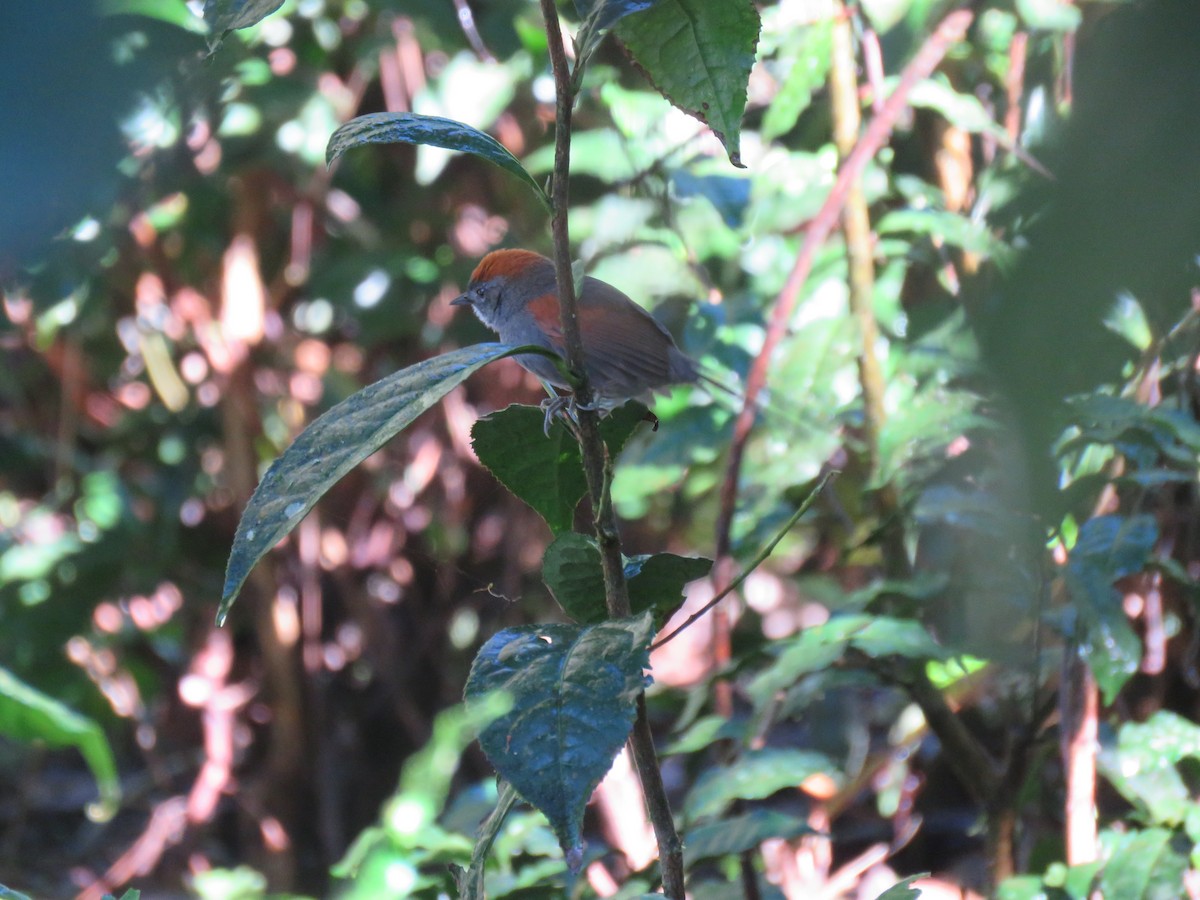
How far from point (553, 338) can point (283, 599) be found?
1783mm

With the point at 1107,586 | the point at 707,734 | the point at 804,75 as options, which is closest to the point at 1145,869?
the point at 1107,586

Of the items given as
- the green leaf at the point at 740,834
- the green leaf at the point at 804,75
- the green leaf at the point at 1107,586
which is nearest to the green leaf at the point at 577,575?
the green leaf at the point at 740,834

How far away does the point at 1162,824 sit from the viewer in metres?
1.61

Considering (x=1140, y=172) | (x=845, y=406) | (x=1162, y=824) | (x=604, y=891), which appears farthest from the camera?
(x=845, y=406)

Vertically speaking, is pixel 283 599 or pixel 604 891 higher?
pixel 283 599

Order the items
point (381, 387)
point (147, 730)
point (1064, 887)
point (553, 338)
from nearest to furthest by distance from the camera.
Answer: point (381, 387)
point (1064, 887)
point (553, 338)
point (147, 730)

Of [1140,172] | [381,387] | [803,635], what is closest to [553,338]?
[803,635]

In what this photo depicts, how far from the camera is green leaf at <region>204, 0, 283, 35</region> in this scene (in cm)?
72

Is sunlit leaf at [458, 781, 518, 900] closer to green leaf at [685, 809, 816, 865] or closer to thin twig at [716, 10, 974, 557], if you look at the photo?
green leaf at [685, 809, 816, 865]

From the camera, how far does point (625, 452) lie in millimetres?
2480

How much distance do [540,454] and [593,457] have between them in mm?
151

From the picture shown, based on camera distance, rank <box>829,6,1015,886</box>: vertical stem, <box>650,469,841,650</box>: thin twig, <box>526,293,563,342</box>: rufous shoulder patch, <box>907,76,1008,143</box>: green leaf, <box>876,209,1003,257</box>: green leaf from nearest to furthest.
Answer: <box>650,469,841,650</box>: thin twig
<box>876,209,1003,257</box>: green leaf
<box>829,6,1015,886</box>: vertical stem
<box>907,76,1008,143</box>: green leaf
<box>526,293,563,342</box>: rufous shoulder patch

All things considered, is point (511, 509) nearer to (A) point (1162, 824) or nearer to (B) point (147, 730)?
(B) point (147, 730)

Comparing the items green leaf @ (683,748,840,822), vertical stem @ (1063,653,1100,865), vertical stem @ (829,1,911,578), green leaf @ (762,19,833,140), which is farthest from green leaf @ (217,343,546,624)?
green leaf @ (762,19,833,140)
